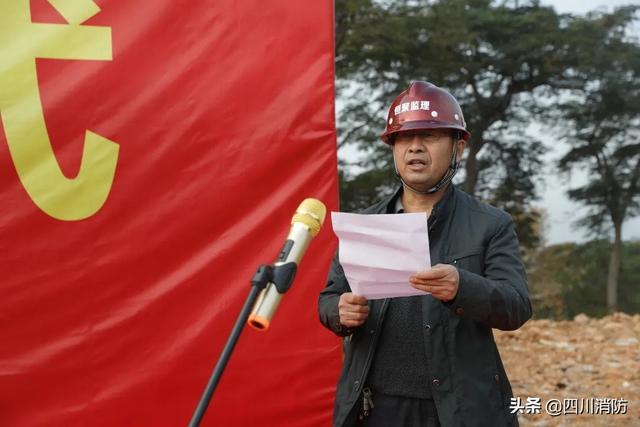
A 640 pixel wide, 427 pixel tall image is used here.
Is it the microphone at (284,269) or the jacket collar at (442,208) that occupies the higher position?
the jacket collar at (442,208)

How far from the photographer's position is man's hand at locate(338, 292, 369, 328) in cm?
245

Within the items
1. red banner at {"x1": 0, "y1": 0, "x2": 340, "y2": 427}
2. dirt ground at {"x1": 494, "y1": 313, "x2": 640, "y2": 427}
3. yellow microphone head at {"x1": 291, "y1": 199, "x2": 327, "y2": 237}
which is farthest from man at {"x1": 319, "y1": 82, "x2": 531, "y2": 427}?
dirt ground at {"x1": 494, "y1": 313, "x2": 640, "y2": 427}

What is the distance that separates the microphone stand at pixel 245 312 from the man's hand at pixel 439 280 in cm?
54

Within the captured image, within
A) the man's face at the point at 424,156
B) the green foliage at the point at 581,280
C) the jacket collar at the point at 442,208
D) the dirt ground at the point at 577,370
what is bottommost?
the dirt ground at the point at 577,370

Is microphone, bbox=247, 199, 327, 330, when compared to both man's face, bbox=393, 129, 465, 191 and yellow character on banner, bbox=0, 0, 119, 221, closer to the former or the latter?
man's face, bbox=393, 129, 465, 191

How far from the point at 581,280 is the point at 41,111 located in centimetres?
2201

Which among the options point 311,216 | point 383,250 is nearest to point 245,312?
point 311,216

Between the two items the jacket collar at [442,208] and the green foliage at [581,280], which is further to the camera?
the green foliage at [581,280]

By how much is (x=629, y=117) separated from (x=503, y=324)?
19540 mm

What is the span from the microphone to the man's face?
2.48 ft

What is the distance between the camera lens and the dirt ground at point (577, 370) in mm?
A: 5672

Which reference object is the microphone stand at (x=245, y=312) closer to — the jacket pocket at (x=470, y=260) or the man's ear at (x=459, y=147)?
the jacket pocket at (x=470, y=260)

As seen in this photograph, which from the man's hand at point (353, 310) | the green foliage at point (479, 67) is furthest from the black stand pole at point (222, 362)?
the green foliage at point (479, 67)

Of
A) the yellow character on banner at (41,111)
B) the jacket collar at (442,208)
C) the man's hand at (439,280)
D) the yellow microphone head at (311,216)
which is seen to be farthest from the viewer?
the yellow character on banner at (41,111)
